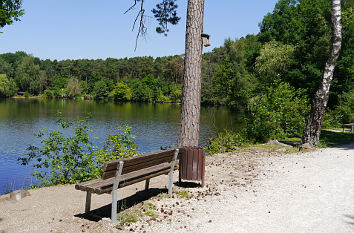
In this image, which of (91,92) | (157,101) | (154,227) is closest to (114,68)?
(91,92)

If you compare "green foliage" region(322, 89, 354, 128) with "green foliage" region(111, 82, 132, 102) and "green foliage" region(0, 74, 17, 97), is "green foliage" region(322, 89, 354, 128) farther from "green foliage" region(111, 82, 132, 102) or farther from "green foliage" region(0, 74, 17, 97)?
"green foliage" region(0, 74, 17, 97)

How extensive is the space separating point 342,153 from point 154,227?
27.9 ft

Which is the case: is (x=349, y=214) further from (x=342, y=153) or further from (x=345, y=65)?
(x=345, y=65)

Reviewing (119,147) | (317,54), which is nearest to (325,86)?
(119,147)

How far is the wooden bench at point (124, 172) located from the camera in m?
4.46

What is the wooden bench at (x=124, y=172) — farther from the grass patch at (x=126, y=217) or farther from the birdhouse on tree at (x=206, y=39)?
the birdhouse on tree at (x=206, y=39)

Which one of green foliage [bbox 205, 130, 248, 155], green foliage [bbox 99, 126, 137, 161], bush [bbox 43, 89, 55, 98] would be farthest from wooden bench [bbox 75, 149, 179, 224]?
bush [bbox 43, 89, 55, 98]

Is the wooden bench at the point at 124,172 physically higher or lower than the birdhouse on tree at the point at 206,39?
lower

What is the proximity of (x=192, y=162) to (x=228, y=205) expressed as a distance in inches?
44.0

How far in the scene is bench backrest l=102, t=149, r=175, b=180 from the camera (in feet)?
14.7

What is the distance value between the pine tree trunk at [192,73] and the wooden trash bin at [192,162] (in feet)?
4.94

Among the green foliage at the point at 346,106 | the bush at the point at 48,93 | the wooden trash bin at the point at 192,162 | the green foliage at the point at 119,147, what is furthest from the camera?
the bush at the point at 48,93

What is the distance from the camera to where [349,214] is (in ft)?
16.5

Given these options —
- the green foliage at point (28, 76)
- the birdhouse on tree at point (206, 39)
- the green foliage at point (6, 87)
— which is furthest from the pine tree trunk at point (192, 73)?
the green foliage at point (28, 76)
